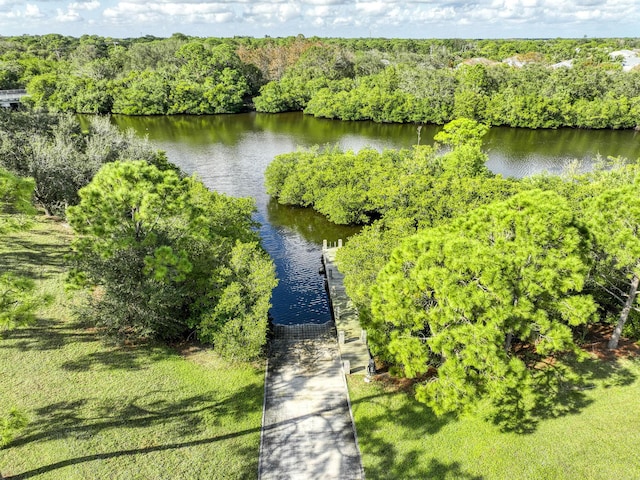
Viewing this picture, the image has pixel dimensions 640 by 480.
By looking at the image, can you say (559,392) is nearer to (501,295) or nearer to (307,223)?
(501,295)

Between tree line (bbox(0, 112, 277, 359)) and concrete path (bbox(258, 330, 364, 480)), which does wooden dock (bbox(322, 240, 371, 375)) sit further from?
tree line (bbox(0, 112, 277, 359))

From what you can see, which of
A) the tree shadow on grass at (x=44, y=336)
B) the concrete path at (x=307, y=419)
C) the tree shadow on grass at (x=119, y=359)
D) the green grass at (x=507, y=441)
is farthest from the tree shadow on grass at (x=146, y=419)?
the green grass at (x=507, y=441)

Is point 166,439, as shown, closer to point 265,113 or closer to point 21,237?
point 21,237

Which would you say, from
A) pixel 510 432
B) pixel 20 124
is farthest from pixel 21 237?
pixel 510 432

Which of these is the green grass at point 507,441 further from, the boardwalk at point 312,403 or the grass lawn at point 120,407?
the grass lawn at point 120,407

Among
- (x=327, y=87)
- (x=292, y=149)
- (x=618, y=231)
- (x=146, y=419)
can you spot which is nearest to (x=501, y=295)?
(x=618, y=231)

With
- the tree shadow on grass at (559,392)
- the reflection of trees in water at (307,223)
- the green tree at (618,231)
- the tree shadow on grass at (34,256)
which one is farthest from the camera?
the reflection of trees in water at (307,223)
